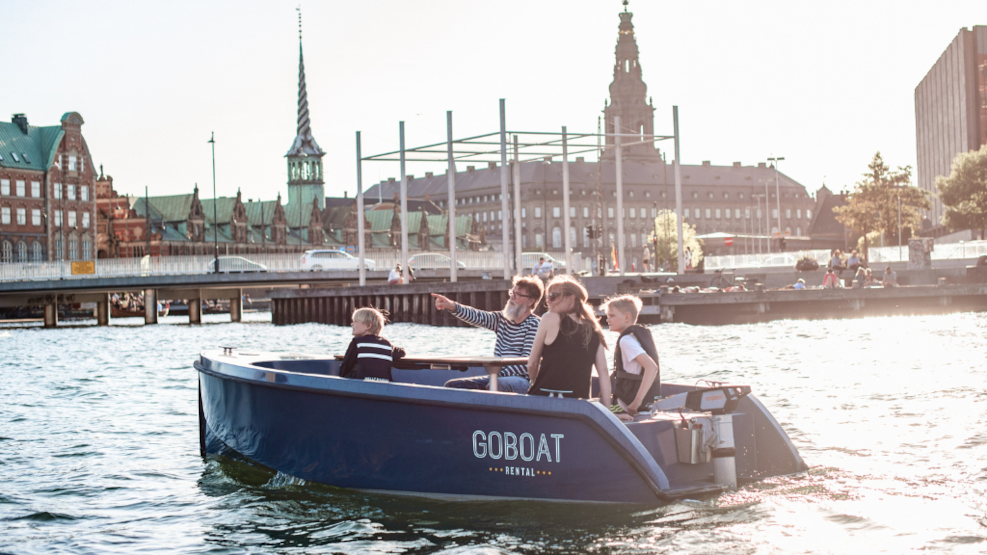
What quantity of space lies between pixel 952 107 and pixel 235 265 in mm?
58034

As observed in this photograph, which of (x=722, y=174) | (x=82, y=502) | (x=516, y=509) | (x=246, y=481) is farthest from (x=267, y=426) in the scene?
(x=722, y=174)

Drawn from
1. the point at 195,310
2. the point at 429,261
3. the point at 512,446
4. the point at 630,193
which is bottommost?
the point at 195,310

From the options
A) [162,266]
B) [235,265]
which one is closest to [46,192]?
[162,266]

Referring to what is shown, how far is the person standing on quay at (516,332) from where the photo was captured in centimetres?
915

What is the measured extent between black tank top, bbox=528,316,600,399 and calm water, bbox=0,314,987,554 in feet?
3.02

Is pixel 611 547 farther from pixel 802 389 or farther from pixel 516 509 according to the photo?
pixel 802 389

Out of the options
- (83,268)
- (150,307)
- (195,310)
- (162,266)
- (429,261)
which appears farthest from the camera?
(195,310)

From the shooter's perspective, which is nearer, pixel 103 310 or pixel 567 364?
pixel 567 364

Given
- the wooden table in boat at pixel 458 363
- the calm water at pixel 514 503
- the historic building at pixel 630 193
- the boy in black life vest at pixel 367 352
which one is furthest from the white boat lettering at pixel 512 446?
the historic building at pixel 630 193

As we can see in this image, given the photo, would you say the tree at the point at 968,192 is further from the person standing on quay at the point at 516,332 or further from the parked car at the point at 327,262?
the person standing on quay at the point at 516,332

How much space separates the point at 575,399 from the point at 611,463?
573 mm

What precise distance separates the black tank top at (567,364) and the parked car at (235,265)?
186 feet

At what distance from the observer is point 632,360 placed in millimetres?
8312

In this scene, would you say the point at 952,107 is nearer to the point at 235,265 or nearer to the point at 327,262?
the point at 327,262
